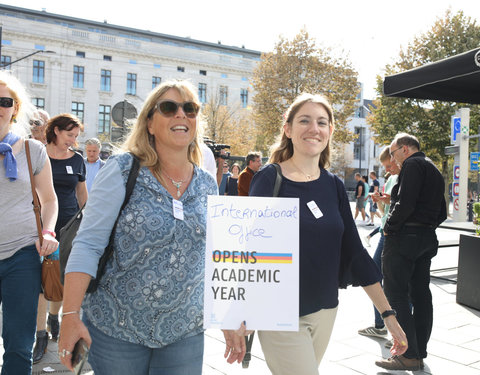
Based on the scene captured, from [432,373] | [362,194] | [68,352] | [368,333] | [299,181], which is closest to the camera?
[68,352]

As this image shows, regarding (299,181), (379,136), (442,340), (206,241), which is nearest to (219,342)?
(442,340)

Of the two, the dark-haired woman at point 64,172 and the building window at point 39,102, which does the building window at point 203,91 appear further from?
the dark-haired woman at point 64,172

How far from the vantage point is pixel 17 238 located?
2699 mm

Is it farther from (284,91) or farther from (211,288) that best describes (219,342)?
(284,91)

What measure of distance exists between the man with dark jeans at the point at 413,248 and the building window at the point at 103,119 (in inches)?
1970

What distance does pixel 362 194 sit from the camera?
1930cm

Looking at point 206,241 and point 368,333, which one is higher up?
point 206,241

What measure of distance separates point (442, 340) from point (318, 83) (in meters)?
25.7

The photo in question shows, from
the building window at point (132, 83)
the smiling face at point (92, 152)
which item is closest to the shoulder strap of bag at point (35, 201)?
the smiling face at point (92, 152)

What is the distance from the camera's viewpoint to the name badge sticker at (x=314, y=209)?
238 centimetres

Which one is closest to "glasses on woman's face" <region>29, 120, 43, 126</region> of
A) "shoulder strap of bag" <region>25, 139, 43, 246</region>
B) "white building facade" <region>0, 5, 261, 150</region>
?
"shoulder strap of bag" <region>25, 139, 43, 246</region>

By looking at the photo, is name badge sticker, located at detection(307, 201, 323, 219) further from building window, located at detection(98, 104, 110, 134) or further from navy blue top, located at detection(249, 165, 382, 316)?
building window, located at detection(98, 104, 110, 134)

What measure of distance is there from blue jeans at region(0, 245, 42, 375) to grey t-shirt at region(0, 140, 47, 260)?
0.21 ft

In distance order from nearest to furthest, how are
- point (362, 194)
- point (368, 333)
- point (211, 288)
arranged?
point (211, 288) → point (368, 333) → point (362, 194)
